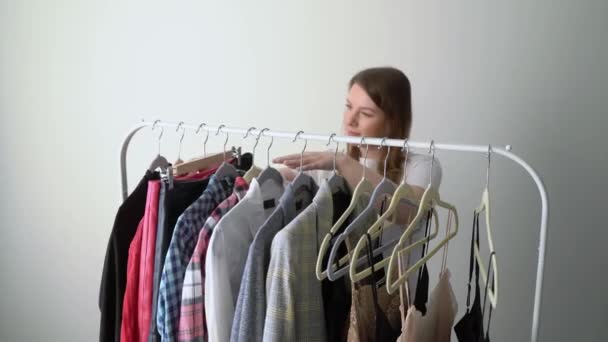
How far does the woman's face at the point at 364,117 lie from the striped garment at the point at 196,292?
46 cm

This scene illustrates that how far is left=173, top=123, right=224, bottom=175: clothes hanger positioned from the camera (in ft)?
3.67

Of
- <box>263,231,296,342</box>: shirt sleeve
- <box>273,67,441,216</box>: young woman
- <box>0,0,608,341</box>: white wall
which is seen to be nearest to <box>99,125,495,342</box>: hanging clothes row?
<box>263,231,296,342</box>: shirt sleeve

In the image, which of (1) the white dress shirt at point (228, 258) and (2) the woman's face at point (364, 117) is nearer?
(1) the white dress shirt at point (228, 258)

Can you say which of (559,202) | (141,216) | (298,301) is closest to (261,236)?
(298,301)

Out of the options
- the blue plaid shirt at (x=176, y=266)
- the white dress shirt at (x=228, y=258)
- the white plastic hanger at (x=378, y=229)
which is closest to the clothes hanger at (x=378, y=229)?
the white plastic hanger at (x=378, y=229)

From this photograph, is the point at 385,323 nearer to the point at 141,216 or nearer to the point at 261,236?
the point at 261,236

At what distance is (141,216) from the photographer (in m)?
1.11

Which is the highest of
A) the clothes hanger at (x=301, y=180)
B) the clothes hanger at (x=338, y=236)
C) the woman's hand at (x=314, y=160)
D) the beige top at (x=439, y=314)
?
the woman's hand at (x=314, y=160)

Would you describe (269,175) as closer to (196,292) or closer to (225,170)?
(225,170)

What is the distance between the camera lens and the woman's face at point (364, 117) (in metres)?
1.22

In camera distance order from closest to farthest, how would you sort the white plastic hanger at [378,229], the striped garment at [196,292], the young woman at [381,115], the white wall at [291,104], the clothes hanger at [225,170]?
the white plastic hanger at [378,229] → the striped garment at [196,292] → the clothes hanger at [225,170] → the young woman at [381,115] → the white wall at [291,104]

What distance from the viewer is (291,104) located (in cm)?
167

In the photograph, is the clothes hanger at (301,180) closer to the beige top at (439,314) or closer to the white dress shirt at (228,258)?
the white dress shirt at (228,258)

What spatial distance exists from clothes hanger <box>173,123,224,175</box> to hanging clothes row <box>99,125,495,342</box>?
0.01m
